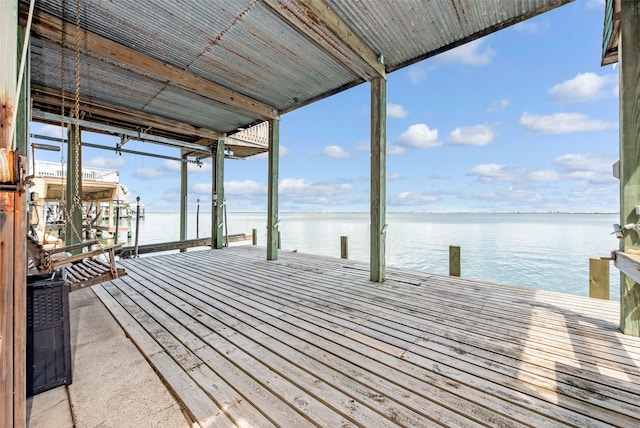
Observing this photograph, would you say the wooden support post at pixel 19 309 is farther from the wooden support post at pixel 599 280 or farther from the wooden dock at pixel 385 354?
the wooden support post at pixel 599 280

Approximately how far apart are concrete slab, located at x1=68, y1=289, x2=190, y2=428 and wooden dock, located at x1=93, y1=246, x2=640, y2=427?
3.0 inches

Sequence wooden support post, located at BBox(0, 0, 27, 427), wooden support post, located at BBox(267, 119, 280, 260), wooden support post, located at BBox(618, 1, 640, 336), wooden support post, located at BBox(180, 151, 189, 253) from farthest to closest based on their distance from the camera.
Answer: wooden support post, located at BBox(180, 151, 189, 253) → wooden support post, located at BBox(267, 119, 280, 260) → wooden support post, located at BBox(618, 1, 640, 336) → wooden support post, located at BBox(0, 0, 27, 427)

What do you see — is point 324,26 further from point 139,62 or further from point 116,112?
point 116,112

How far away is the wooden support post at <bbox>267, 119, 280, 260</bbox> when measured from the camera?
5215 millimetres

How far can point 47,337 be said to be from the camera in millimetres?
1510

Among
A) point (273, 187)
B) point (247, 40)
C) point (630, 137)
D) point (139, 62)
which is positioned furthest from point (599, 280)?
point (139, 62)

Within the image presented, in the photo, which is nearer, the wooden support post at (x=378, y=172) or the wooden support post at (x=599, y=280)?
the wooden support post at (x=599, y=280)

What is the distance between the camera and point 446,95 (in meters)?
21.9

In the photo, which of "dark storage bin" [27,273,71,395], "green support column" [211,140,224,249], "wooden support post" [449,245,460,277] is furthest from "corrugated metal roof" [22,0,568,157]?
"wooden support post" [449,245,460,277]

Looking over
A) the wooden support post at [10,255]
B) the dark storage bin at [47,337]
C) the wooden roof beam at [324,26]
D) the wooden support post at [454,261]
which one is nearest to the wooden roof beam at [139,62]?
the wooden roof beam at [324,26]

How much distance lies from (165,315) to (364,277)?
264 cm

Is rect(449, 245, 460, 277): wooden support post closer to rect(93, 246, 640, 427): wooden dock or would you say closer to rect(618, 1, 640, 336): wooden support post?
rect(93, 246, 640, 427): wooden dock

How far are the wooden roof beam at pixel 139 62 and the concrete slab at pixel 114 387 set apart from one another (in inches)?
119

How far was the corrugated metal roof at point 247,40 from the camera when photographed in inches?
103
